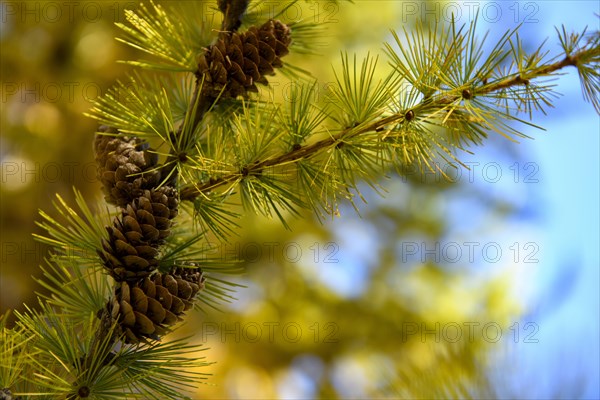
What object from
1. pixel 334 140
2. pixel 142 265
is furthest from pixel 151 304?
pixel 334 140

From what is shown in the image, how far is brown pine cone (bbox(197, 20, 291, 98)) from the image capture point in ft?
2.11

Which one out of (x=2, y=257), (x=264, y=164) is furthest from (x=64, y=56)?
(x=264, y=164)

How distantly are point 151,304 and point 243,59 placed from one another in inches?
9.8

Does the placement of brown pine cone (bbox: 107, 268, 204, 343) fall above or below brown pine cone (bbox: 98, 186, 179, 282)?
below

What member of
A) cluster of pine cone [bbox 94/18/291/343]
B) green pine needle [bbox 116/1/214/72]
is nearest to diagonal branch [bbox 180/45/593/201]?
cluster of pine cone [bbox 94/18/291/343]

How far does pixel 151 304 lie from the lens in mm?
577

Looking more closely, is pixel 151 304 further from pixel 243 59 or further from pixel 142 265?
pixel 243 59

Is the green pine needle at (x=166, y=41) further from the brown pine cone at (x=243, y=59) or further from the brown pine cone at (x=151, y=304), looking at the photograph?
the brown pine cone at (x=151, y=304)

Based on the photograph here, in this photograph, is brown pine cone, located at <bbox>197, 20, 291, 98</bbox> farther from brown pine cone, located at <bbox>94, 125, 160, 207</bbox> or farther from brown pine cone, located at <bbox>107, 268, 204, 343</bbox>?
brown pine cone, located at <bbox>107, 268, 204, 343</bbox>

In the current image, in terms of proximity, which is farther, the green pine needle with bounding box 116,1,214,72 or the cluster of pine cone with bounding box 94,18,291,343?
the green pine needle with bounding box 116,1,214,72

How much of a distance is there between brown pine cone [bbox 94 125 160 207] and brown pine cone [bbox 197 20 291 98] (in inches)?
3.7

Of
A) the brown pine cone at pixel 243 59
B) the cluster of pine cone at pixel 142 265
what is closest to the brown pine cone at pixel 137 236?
the cluster of pine cone at pixel 142 265

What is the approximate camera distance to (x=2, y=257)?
1749 millimetres

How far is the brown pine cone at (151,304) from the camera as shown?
22.7 inches
